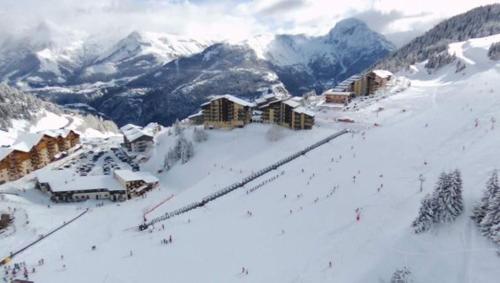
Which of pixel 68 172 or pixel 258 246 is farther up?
pixel 258 246

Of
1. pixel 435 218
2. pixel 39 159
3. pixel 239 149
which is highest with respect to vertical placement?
pixel 435 218

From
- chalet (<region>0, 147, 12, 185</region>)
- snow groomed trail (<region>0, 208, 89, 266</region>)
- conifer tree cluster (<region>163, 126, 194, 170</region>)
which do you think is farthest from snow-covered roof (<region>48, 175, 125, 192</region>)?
chalet (<region>0, 147, 12, 185</region>)

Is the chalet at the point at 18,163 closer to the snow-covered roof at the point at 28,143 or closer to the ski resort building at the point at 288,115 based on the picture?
the snow-covered roof at the point at 28,143

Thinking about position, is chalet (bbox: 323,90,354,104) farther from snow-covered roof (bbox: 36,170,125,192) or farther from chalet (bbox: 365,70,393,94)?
snow-covered roof (bbox: 36,170,125,192)

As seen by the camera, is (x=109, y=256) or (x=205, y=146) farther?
(x=205, y=146)

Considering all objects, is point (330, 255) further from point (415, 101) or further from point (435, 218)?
point (415, 101)

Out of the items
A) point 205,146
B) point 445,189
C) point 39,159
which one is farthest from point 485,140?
point 39,159
